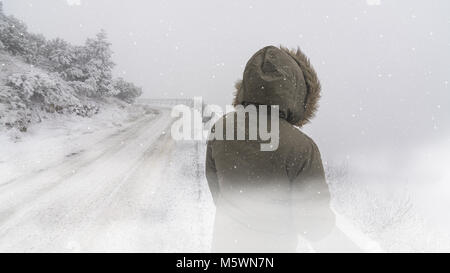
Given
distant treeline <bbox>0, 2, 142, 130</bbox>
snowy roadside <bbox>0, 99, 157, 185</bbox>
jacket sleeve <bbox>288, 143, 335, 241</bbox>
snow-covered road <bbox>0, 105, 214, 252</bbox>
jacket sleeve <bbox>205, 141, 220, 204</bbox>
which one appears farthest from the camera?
distant treeline <bbox>0, 2, 142, 130</bbox>

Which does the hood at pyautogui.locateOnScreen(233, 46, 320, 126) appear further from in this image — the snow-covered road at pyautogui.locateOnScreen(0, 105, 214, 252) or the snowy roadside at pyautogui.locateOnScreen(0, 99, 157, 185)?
the snowy roadside at pyautogui.locateOnScreen(0, 99, 157, 185)

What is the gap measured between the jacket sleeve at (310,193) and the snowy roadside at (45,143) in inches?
280

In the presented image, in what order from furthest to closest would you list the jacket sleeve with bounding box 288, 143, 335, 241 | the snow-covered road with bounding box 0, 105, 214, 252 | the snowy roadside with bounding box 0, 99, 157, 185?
1. the snowy roadside with bounding box 0, 99, 157, 185
2. the snow-covered road with bounding box 0, 105, 214, 252
3. the jacket sleeve with bounding box 288, 143, 335, 241

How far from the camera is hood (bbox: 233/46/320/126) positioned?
1.48m

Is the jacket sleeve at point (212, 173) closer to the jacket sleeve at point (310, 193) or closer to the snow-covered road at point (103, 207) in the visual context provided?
the jacket sleeve at point (310, 193)

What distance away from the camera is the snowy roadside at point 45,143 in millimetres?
7367

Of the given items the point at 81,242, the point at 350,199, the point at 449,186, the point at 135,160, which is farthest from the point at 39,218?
the point at 449,186

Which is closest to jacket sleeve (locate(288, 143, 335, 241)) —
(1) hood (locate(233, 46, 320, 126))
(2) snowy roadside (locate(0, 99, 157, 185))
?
(1) hood (locate(233, 46, 320, 126))

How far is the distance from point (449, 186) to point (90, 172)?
1620 cm

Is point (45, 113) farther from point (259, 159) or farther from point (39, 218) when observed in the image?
point (259, 159)

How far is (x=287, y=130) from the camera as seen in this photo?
144 cm

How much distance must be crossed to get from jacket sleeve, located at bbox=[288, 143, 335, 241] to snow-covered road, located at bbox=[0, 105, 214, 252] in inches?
94.9

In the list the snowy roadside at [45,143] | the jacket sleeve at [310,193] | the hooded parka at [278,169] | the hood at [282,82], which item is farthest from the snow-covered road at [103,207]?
the hood at [282,82]

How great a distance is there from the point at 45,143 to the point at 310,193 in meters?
11.5
